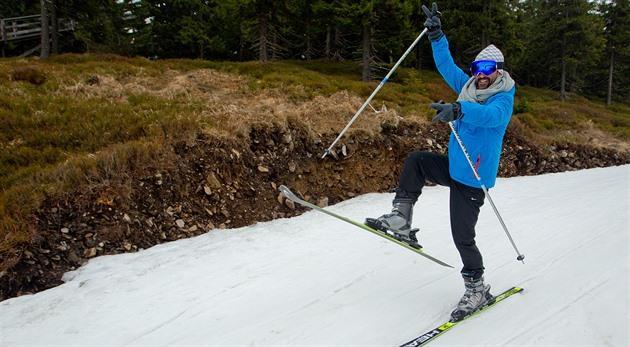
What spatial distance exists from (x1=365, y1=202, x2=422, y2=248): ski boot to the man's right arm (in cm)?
156

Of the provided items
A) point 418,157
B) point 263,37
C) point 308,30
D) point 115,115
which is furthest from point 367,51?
point 418,157

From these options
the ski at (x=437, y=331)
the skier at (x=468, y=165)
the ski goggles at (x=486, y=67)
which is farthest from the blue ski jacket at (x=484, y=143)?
the ski at (x=437, y=331)

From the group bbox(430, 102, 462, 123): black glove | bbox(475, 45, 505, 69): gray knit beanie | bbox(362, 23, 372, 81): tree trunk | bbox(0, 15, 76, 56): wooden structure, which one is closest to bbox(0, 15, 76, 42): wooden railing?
bbox(0, 15, 76, 56): wooden structure

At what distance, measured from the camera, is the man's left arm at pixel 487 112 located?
3764 millimetres

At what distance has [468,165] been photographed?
4.28 metres

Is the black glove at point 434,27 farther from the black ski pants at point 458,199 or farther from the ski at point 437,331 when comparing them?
the ski at point 437,331

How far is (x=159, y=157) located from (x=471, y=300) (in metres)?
5.47

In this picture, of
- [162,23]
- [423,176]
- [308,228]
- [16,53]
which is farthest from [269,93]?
[16,53]

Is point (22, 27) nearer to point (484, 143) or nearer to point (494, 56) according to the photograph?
point (494, 56)

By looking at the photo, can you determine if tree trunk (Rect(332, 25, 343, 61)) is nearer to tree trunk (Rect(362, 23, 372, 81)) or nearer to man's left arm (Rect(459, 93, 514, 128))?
tree trunk (Rect(362, 23, 372, 81))

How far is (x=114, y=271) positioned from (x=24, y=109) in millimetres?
5662

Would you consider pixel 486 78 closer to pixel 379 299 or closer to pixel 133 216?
pixel 379 299

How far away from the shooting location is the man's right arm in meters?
4.93

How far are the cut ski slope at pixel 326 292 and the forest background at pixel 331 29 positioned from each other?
17937mm
